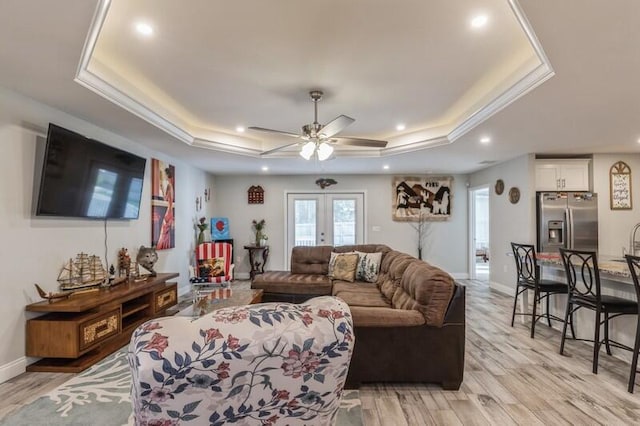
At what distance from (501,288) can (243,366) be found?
648 centimetres

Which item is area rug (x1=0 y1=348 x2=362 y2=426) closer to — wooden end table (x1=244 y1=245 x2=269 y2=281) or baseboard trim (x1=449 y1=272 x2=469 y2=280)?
wooden end table (x1=244 y1=245 x2=269 y2=281)

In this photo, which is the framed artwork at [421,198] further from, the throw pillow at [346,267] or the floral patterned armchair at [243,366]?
the floral patterned armchair at [243,366]

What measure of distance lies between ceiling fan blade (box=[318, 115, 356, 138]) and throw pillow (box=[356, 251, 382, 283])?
1.98 metres

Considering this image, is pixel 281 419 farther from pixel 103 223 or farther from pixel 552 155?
pixel 552 155

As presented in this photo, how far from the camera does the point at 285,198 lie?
7824 millimetres

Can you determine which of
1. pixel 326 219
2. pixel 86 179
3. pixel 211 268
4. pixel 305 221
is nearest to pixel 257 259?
pixel 305 221

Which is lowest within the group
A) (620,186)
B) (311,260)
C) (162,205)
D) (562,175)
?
(311,260)

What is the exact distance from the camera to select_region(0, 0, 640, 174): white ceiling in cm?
209

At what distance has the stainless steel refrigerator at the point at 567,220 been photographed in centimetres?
536

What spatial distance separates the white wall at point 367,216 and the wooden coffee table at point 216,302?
369cm

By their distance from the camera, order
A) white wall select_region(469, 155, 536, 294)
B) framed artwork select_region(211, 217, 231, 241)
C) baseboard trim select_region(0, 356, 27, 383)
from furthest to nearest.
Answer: framed artwork select_region(211, 217, 231, 241) → white wall select_region(469, 155, 536, 294) → baseboard trim select_region(0, 356, 27, 383)

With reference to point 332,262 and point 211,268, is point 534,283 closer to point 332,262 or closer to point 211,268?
point 332,262

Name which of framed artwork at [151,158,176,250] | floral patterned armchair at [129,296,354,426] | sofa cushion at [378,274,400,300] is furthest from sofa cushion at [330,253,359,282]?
floral patterned armchair at [129,296,354,426]

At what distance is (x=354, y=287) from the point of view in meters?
4.32
